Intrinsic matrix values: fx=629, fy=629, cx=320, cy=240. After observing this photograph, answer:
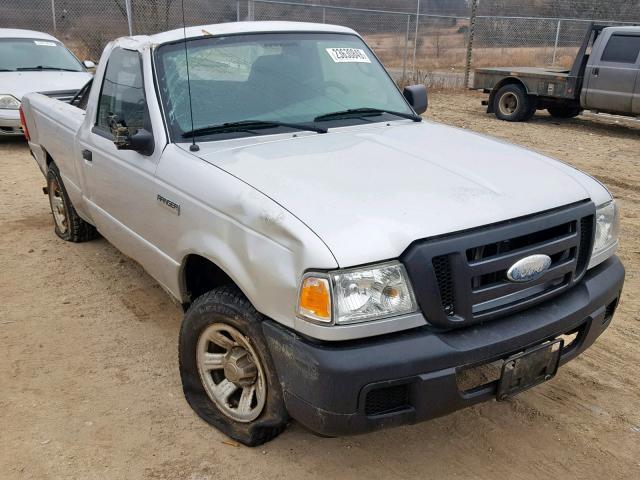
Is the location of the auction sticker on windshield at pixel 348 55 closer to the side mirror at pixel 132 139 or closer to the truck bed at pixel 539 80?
the side mirror at pixel 132 139

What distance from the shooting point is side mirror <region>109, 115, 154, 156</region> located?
10.9 ft

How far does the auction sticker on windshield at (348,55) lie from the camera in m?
4.11

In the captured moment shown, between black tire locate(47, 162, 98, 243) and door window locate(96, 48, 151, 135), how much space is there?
1327 millimetres

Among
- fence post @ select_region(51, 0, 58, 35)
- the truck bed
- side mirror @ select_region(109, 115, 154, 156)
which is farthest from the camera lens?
fence post @ select_region(51, 0, 58, 35)

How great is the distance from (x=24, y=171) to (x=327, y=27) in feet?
18.8

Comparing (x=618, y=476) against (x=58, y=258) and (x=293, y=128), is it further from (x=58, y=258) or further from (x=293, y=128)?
(x=58, y=258)

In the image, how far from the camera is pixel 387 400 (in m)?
2.43

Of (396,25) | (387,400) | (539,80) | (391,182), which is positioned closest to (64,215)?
(391,182)

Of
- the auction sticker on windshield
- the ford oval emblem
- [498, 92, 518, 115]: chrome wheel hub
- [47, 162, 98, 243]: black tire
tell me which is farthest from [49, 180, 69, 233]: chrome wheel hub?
[498, 92, 518, 115]: chrome wheel hub

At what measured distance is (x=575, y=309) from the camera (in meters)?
2.76

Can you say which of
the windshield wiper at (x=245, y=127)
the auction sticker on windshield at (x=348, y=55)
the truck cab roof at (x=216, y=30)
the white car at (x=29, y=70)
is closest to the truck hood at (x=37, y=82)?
the white car at (x=29, y=70)

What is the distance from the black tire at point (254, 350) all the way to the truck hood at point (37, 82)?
7279 millimetres

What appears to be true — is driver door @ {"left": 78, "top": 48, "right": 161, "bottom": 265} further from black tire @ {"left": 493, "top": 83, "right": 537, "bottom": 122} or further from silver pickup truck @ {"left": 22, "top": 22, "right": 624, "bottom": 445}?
black tire @ {"left": 493, "top": 83, "right": 537, "bottom": 122}

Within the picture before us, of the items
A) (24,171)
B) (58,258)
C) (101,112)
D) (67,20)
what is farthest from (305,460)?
(67,20)
